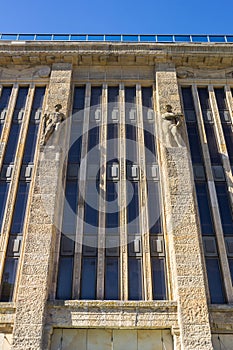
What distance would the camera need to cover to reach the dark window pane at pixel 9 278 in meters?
14.3

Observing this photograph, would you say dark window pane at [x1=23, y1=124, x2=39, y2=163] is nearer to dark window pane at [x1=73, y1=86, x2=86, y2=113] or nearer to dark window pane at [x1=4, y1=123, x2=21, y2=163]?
dark window pane at [x1=4, y1=123, x2=21, y2=163]

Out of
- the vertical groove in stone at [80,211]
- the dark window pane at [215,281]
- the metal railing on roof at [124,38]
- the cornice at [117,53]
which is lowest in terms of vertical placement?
the dark window pane at [215,281]

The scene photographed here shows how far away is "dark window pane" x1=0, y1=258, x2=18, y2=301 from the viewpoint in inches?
564

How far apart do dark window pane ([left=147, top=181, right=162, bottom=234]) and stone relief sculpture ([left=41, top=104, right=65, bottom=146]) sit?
17.1 feet

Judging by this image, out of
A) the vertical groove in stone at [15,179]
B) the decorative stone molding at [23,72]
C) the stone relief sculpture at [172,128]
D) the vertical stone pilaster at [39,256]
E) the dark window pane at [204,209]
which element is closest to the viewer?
the vertical stone pilaster at [39,256]

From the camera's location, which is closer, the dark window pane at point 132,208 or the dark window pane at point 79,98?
the dark window pane at point 132,208

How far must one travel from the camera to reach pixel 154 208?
54.6ft

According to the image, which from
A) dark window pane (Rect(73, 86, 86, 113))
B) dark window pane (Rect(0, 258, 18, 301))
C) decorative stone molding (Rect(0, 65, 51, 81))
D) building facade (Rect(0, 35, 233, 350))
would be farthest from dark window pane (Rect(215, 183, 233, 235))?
decorative stone molding (Rect(0, 65, 51, 81))

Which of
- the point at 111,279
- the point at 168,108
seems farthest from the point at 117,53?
the point at 111,279

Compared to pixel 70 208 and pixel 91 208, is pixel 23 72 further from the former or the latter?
pixel 91 208

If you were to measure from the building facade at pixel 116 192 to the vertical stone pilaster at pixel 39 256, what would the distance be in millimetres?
45

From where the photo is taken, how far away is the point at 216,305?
13883 mm

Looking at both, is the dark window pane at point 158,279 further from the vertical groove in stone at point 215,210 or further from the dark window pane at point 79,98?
the dark window pane at point 79,98

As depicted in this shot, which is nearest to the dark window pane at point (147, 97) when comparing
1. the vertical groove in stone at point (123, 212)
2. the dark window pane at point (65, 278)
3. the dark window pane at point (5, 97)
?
the vertical groove in stone at point (123, 212)
